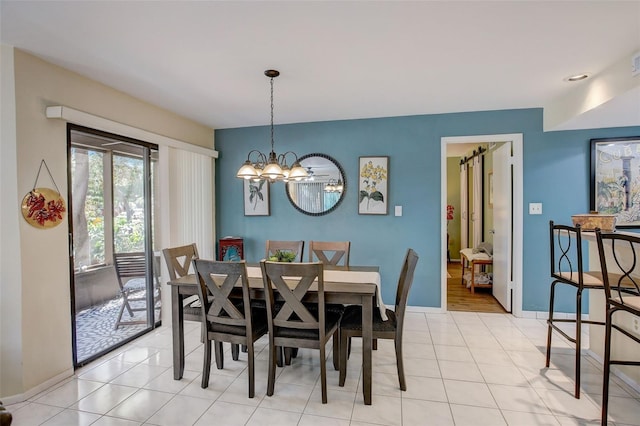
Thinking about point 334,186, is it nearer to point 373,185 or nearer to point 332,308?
point 373,185

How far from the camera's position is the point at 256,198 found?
14.3ft

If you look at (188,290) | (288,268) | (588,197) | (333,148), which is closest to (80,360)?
(188,290)

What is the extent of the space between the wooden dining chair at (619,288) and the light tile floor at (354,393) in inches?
12.9

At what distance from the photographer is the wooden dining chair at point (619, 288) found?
1697mm

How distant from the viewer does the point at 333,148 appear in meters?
4.09

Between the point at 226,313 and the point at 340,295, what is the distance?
85cm

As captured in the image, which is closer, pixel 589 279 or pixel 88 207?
pixel 589 279

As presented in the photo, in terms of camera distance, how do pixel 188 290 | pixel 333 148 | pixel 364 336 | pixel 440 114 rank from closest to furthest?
pixel 364 336
pixel 188 290
pixel 440 114
pixel 333 148

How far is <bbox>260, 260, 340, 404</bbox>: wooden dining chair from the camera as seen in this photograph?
201cm

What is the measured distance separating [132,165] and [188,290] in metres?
1.79

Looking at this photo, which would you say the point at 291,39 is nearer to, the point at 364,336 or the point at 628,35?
the point at 364,336

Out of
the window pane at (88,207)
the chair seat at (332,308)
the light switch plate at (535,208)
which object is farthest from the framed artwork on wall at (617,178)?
the window pane at (88,207)

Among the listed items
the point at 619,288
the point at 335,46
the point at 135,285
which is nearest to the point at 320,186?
the point at 335,46

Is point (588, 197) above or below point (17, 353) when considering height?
above
